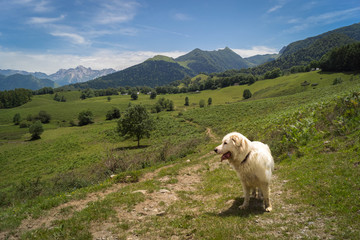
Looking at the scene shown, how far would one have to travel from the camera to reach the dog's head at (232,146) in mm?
6238

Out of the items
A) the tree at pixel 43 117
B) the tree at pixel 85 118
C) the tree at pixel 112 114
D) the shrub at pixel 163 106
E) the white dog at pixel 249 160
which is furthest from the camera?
the shrub at pixel 163 106

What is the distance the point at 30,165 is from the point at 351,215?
52.9 m

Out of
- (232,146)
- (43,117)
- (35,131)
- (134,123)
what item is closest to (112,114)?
(35,131)

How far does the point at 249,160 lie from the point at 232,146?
30.9 inches

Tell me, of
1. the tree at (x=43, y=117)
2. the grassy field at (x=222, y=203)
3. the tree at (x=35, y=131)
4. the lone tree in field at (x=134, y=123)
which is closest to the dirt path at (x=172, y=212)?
the grassy field at (x=222, y=203)

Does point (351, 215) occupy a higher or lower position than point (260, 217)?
higher

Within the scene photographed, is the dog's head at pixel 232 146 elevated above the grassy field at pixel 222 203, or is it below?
above

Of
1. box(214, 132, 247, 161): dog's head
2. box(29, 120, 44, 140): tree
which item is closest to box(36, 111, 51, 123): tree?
box(29, 120, 44, 140): tree

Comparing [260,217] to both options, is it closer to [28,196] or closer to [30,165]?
[28,196]

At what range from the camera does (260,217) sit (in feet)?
19.3

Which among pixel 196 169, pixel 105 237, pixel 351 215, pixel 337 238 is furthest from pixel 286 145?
pixel 105 237

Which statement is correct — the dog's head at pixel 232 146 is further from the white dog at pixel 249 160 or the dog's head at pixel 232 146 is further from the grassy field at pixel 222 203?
the grassy field at pixel 222 203

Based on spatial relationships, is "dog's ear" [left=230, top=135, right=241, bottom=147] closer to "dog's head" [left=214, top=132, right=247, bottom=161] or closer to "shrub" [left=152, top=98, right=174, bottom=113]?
"dog's head" [left=214, top=132, right=247, bottom=161]

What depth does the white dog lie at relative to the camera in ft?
20.4
